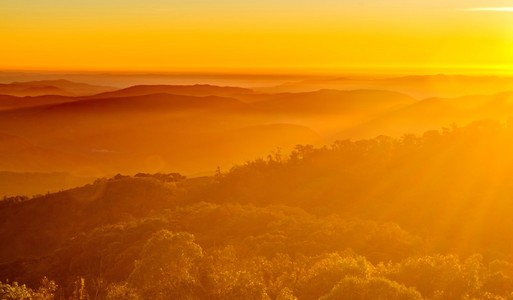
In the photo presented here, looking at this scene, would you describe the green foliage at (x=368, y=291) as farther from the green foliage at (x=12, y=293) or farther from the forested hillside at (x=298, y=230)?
the green foliage at (x=12, y=293)

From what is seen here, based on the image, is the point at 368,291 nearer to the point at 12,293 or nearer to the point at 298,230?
the point at 12,293

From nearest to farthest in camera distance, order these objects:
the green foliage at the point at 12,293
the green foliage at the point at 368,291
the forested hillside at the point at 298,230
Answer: the green foliage at the point at 12,293 → the green foliage at the point at 368,291 → the forested hillside at the point at 298,230

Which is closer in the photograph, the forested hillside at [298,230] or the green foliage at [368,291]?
the green foliage at [368,291]

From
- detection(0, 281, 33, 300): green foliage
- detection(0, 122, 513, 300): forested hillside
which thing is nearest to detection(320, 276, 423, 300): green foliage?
detection(0, 122, 513, 300): forested hillside

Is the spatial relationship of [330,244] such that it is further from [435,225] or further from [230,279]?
[230,279]

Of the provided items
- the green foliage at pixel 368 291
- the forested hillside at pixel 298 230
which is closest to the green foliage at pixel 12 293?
the forested hillside at pixel 298 230

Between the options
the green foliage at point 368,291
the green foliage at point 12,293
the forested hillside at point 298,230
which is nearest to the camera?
the green foliage at point 12,293

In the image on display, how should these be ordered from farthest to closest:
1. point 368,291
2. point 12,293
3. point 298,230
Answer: point 298,230, point 368,291, point 12,293

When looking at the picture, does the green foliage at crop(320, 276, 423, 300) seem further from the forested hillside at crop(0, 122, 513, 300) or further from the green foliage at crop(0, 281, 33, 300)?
the green foliage at crop(0, 281, 33, 300)

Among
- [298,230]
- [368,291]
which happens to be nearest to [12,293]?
[368,291]

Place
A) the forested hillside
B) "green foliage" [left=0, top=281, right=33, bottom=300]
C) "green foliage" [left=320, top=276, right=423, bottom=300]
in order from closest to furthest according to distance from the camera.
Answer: "green foliage" [left=0, top=281, right=33, bottom=300]
"green foliage" [left=320, top=276, right=423, bottom=300]
the forested hillside
